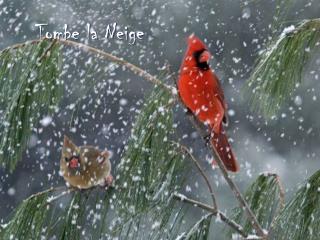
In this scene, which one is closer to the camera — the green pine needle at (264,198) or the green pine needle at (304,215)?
the green pine needle at (304,215)

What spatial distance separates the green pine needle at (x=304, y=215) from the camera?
95 centimetres

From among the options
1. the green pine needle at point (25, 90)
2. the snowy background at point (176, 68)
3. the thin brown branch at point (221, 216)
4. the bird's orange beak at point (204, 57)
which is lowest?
the snowy background at point (176, 68)

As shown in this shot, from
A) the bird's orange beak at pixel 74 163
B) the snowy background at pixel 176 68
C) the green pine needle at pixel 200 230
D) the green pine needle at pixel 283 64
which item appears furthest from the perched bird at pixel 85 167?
the snowy background at pixel 176 68

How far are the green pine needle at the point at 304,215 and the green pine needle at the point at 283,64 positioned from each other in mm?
102

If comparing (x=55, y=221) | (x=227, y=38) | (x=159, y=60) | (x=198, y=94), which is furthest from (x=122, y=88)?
(x=55, y=221)

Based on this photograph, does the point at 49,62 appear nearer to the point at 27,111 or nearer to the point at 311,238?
the point at 27,111

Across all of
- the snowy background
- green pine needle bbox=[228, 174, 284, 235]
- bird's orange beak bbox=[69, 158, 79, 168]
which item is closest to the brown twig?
green pine needle bbox=[228, 174, 284, 235]

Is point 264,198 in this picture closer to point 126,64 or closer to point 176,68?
point 126,64

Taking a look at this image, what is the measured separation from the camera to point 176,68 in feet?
13.8

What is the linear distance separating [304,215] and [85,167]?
322 millimetres

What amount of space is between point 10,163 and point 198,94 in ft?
1.47

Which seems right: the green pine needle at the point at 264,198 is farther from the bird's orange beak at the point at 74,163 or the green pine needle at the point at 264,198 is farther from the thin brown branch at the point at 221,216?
the bird's orange beak at the point at 74,163

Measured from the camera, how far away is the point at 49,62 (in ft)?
3.27

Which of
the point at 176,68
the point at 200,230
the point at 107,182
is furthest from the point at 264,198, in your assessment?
the point at 176,68
